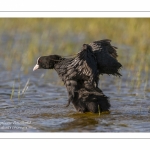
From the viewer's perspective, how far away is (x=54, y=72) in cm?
1399

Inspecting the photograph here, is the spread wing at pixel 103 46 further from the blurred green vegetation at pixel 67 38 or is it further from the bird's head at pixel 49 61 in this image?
the blurred green vegetation at pixel 67 38

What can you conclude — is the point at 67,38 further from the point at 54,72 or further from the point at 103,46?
the point at 103,46

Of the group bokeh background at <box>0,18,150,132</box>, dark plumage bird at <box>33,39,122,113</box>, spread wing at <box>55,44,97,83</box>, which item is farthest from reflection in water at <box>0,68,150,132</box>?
spread wing at <box>55,44,97,83</box>

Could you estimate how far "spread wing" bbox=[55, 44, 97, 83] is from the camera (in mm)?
9109

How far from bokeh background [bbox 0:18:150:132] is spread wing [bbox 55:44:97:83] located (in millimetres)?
804

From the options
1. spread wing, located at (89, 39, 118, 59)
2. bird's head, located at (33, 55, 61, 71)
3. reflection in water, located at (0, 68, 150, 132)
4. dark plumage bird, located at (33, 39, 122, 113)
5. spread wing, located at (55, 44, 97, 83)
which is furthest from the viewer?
bird's head, located at (33, 55, 61, 71)

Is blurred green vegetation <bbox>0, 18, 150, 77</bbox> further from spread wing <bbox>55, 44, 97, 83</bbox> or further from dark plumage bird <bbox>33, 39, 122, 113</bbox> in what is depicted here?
spread wing <bbox>55, 44, 97, 83</bbox>

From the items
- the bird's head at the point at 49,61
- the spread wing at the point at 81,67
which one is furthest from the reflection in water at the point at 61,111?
the bird's head at the point at 49,61

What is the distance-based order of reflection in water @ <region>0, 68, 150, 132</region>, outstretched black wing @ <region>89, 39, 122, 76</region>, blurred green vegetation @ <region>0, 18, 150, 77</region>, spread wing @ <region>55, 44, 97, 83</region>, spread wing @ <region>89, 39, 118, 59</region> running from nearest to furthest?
reflection in water @ <region>0, 68, 150, 132</region>
spread wing @ <region>55, 44, 97, 83</region>
outstretched black wing @ <region>89, 39, 122, 76</region>
spread wing @ <region>89, 39, 118, 59</region>
blurred green vegetation @ <region>0, 18, 150, 77</region>

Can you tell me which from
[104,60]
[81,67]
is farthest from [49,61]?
[104,60]

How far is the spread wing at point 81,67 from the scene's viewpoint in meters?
9.11

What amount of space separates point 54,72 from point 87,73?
481 cm

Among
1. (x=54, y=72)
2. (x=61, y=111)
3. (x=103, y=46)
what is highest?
(x=103, y=46)
